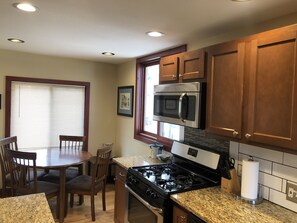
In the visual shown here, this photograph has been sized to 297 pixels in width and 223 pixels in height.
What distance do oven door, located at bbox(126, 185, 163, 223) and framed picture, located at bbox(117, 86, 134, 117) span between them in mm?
1810

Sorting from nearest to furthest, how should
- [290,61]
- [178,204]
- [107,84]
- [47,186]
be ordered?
[290,61], [178,204], [47,186], [107,84]

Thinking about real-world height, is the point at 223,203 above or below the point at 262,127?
below

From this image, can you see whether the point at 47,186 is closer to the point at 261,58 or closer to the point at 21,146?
the point at 21,146

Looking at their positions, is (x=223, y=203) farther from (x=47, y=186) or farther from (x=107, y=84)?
(x=107, y=84)

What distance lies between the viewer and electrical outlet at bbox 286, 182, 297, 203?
162cm

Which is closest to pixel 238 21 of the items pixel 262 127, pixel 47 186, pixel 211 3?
pixel 211 3

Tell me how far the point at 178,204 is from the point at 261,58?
1154 mm

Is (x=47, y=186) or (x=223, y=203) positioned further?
(x=47, y=186)

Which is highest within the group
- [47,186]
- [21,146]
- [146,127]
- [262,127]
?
[262,127]

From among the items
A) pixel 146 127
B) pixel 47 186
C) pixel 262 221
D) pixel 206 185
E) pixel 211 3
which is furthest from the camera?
pixel 146 127

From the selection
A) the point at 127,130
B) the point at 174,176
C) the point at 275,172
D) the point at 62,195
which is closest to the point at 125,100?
the point at 127,130

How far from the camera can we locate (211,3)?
161 centimetres

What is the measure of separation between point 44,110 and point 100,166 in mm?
1605

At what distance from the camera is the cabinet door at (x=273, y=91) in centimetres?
133
